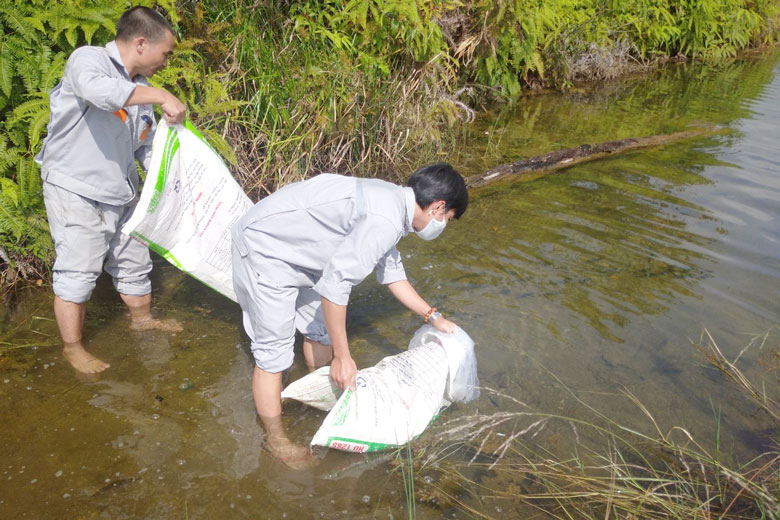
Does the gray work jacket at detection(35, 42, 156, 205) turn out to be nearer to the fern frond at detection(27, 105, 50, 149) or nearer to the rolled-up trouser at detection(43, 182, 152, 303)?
the rolled-up trouser at detection(43, 182, 152, 303)

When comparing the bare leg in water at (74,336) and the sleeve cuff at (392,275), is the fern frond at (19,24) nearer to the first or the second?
the bare leg in water at (74,336)

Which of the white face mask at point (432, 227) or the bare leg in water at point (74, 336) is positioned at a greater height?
the white face mask at point (432, 227)

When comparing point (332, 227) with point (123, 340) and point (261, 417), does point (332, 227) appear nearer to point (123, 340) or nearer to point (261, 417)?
point (261, 417)

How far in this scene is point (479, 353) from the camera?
141 inches

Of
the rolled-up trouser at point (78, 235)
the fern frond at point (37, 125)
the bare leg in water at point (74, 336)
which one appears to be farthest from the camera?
the fern frond at point (37, 125)

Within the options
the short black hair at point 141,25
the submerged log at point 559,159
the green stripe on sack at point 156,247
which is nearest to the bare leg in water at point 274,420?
the green stripe on sack at point 156,247

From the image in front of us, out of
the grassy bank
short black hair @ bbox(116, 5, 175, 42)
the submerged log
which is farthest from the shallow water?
short black hair @ bbox(116, 5, 175, 42)

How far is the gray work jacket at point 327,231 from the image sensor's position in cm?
230

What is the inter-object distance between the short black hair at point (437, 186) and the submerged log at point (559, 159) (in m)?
3.33

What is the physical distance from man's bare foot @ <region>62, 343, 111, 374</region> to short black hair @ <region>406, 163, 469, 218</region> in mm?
2058

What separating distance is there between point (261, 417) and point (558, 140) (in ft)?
20.5

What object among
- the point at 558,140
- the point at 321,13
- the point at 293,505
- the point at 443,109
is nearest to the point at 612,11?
the point at 558,140

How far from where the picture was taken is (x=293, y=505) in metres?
2.48

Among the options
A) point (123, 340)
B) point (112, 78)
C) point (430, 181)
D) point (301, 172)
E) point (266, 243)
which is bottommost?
point (123, 340)
